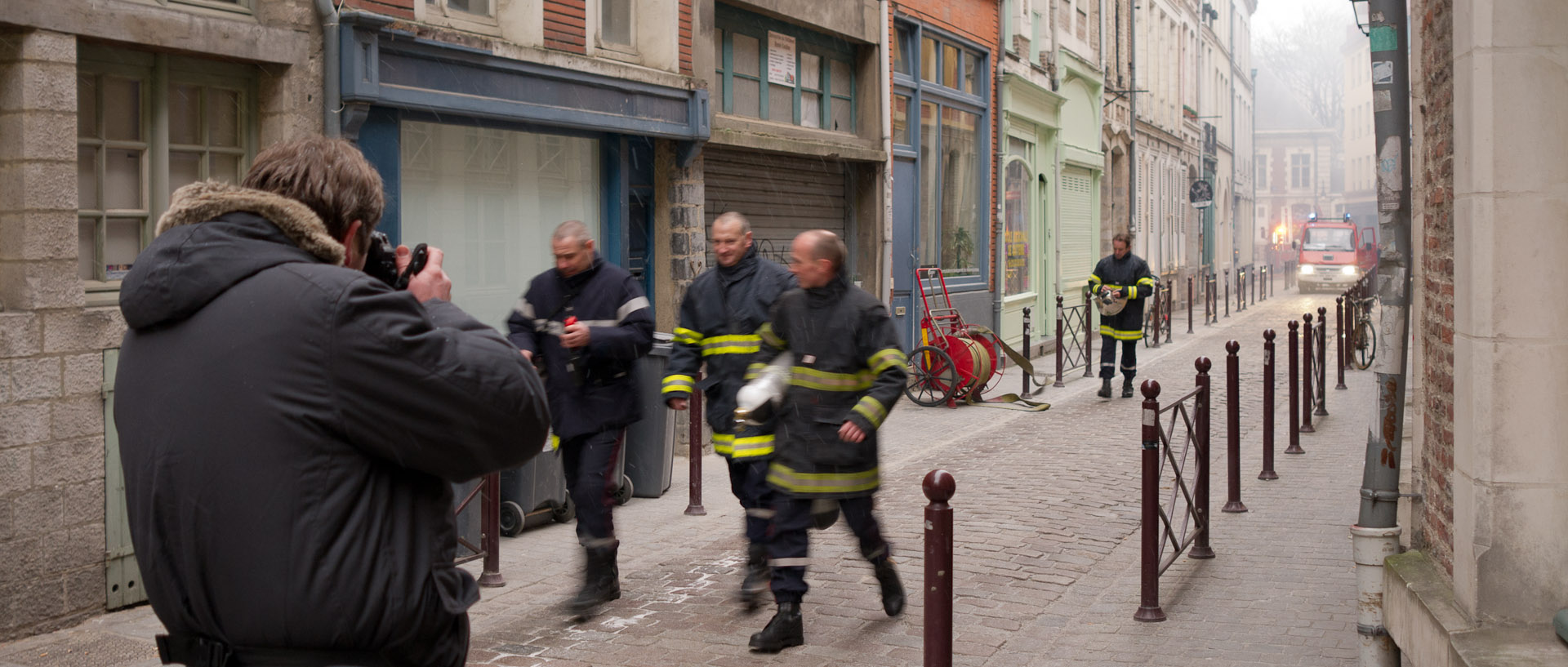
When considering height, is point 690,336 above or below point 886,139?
below

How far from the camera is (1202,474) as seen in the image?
7.08 m

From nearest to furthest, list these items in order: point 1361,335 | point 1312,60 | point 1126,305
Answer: point 1126,305 → point 1361,335 → point 1312,60

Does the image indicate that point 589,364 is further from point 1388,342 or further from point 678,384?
point 1388,342

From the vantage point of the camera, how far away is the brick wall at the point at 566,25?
32.0ft

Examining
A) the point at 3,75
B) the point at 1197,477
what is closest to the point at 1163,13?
the point at 1197,477

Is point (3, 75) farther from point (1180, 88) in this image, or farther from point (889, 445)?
point (1180, 88)

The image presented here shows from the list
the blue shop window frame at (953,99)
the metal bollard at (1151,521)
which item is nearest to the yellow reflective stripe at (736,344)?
the metal bollard at (1151,521)

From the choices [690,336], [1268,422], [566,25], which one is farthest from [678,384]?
[1268,422]

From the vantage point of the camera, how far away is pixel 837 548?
748 cm

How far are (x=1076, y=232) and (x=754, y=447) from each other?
60.6 feet

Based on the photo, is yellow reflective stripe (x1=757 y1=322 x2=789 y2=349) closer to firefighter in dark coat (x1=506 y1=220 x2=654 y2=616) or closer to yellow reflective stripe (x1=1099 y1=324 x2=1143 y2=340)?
firefighter in dark coat (x1=506 y1=220 x2=654 y2=616)

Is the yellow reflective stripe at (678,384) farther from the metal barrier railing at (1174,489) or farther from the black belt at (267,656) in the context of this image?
the black belt at (267,656)

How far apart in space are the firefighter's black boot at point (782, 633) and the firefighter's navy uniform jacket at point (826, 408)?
51 millimetres

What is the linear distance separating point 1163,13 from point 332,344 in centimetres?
3309
